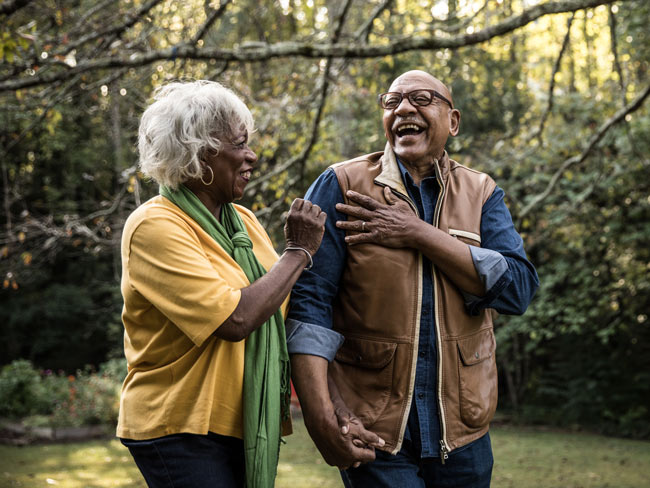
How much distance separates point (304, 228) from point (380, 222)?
25cm

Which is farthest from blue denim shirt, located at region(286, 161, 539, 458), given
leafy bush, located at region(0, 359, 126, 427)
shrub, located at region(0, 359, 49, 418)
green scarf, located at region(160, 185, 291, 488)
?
shrub, located at region(0, 359, 49, 418)

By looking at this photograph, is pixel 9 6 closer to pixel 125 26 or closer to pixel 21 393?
pixel 125 26

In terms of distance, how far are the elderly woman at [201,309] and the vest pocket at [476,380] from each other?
0.57 m

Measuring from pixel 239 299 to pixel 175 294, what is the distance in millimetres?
175

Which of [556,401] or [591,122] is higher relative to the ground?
[591,122]

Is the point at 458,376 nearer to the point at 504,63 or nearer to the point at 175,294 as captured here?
the point at 175,294

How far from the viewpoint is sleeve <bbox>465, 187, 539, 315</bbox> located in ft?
7.16

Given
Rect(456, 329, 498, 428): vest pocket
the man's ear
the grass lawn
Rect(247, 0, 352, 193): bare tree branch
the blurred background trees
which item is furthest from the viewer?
the grass lawn

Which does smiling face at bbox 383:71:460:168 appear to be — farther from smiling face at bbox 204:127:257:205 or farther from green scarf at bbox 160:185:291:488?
green scarf at bbox 160:185:291:488

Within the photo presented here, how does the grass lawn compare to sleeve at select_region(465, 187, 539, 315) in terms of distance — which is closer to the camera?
sleeve at select_region(465, 187, 539, 315)

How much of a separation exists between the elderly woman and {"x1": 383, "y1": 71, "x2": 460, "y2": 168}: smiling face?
0.43m

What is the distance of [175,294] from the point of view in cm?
188

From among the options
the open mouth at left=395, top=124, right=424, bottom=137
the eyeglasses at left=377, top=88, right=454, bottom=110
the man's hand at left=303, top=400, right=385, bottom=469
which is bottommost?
the man's hand at left=303, top=400, right=385, bottom=469

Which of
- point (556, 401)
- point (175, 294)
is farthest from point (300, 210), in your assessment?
point (556, 401)
